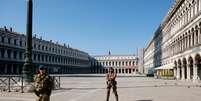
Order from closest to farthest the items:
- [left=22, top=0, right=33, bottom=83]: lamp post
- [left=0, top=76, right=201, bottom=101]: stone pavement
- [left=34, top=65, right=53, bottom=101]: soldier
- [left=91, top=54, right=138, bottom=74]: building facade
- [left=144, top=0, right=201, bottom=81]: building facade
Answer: [left=34, top=65, right=53, bottom=101]: soldier
[left=0, top=76, right=201, bottom=101]: stone pavement
[left=22, top=0, right=33, bottom=83]: lamp post
[left=144, top=0, right=201, bottom=81]: building facade
[left=91, top=54, right=138, bottom=74]: building facade

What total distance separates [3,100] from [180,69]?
1504 inches

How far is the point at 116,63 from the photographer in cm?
19175

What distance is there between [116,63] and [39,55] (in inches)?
3575

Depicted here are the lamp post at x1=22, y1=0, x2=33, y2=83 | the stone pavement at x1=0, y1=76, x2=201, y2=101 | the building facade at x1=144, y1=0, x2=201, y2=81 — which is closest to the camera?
the stone pavement at x1=0, y1=76, x2=201, y2=101

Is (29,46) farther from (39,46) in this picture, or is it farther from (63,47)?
(63,47)

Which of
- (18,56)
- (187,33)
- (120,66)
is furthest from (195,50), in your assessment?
(120,66)

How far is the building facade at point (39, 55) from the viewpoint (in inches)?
3248

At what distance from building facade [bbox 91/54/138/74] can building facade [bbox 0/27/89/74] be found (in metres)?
20.6

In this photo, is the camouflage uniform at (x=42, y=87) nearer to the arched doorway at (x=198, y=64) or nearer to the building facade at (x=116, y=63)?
the arched doorway at (x=198, y=64)

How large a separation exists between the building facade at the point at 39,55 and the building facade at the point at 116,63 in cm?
2057

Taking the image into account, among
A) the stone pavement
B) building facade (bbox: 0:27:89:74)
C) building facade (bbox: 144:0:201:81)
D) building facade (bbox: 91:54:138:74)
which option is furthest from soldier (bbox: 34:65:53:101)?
building facade (bbox: 91:54:138:74)

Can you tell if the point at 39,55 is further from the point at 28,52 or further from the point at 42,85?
the point at 42,85

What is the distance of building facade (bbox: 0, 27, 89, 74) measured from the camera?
271 feet

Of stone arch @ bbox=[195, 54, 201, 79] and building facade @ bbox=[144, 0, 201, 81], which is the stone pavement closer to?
stone arch @ bbox=[195, 54, 201, 79]
